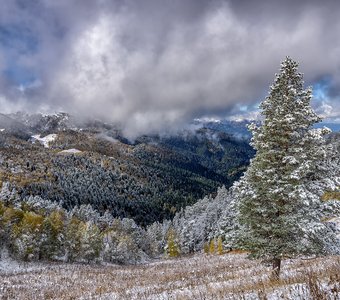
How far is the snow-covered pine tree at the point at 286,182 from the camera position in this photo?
45.3ft

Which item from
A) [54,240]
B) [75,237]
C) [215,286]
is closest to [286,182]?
[215,286]

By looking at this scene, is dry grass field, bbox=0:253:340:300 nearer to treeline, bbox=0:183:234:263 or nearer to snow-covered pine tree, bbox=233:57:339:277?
snow-covered pine tree, bbox=233:57:339:277

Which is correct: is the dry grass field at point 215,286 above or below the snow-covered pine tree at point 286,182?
below

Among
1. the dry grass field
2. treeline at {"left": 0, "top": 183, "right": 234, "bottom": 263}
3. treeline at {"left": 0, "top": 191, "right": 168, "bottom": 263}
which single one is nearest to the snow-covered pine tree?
the dry grass field

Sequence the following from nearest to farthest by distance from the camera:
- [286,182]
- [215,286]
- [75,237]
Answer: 1. [215,286]
2. [286,182]
3. [75,237]

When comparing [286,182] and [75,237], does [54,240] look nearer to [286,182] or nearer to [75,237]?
[75,237]

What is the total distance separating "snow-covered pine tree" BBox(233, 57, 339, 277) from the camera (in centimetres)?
1380

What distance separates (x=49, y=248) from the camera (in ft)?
222

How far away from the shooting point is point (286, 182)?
13938 mm

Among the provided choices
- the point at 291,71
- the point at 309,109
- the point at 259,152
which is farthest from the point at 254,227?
the point at 291,71

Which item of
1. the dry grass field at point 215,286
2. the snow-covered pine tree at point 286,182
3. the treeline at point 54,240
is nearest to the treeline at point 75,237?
the treeline at point 54,240

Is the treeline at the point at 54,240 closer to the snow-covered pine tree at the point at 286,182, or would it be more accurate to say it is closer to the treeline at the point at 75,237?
the treeline at the point at 75,237

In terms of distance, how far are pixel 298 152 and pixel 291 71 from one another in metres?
3.99

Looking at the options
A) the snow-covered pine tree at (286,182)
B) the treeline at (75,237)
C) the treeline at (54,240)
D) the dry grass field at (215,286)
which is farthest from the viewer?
the treeline at (75,237)
